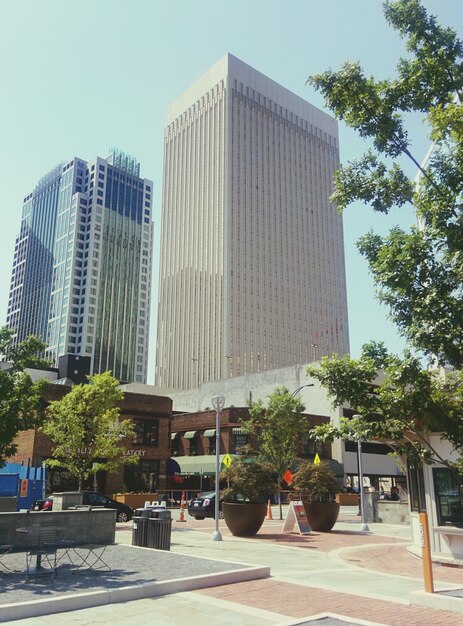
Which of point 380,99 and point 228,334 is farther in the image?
point 228,334

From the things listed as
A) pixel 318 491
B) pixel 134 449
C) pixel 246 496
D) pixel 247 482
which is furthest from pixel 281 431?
pixel 247 482

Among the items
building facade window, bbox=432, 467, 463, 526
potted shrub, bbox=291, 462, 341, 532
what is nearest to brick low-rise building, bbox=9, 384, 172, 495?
potted shrub, bbox=291, 462, 341, 532

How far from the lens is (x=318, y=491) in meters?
23.5

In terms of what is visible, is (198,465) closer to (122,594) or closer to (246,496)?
(246,496)

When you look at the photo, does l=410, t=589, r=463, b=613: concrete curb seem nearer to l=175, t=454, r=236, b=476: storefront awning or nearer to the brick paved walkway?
the brick paved walkway

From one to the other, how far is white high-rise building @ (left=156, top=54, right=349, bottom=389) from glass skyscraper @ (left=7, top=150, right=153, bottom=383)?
17138 mm

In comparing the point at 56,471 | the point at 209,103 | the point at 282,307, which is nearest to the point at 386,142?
the point at 56,471

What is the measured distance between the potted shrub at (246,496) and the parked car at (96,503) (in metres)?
6.39

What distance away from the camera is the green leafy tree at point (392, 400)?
9242 millimetres

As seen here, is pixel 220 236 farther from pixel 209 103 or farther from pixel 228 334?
pixel 209 103

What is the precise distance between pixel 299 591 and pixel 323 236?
159 m

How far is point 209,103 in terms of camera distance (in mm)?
155250

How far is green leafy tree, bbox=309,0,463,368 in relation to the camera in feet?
29.6

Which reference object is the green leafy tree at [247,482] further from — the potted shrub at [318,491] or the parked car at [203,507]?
the parked car at [203,507]
